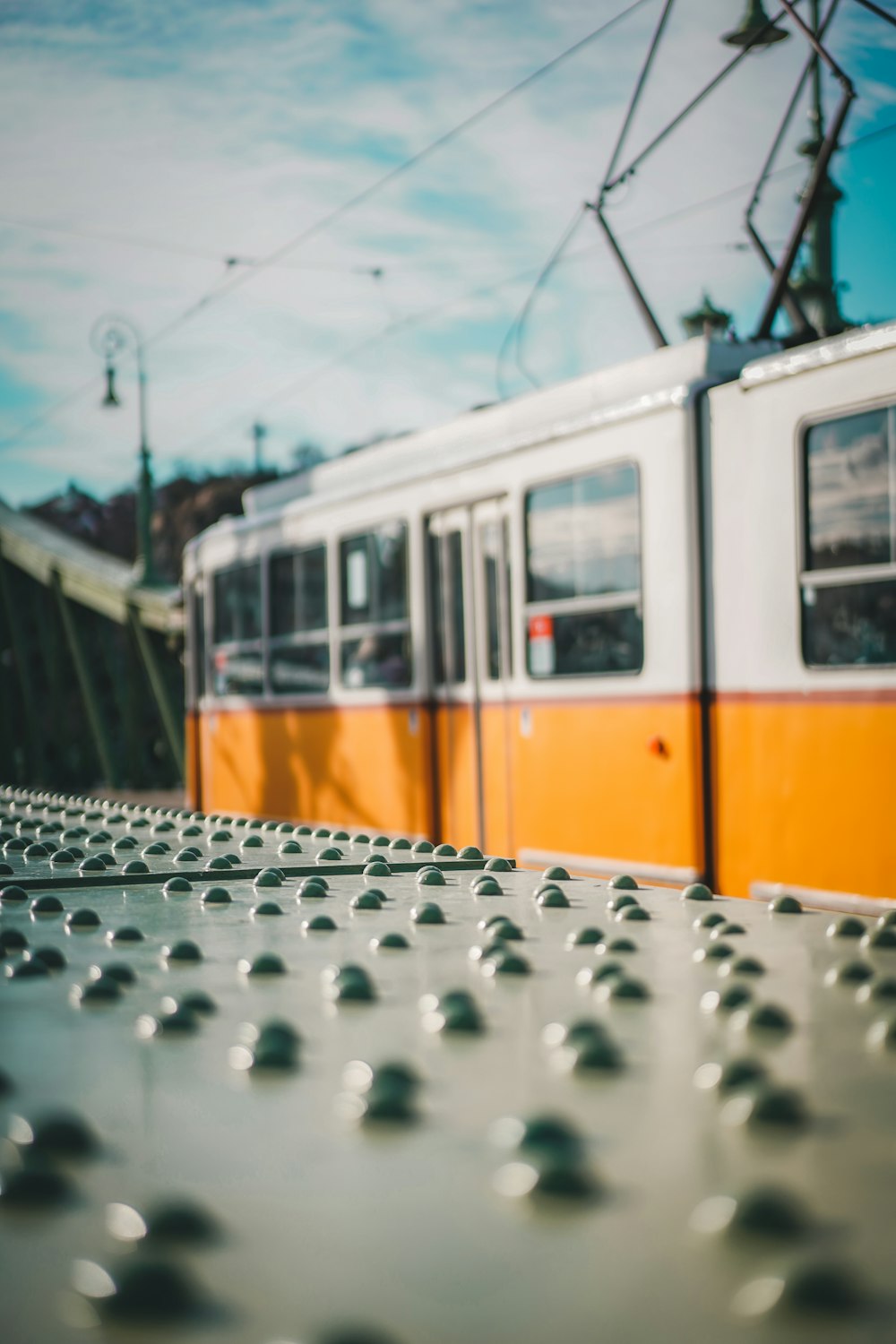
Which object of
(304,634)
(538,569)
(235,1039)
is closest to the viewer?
(235,1039)

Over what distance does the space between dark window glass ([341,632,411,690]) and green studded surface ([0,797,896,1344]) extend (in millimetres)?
6589

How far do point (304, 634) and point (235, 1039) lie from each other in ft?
26.6

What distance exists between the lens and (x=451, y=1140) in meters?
0.84

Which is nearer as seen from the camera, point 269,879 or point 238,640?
point 269,879

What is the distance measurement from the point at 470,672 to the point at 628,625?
1.43 meters

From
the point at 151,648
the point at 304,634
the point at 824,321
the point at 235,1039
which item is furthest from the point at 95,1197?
the point at 151,648

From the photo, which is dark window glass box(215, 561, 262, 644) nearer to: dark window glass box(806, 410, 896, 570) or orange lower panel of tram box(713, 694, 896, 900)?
orange lower panel of tram box(713, 694, 896, 900)

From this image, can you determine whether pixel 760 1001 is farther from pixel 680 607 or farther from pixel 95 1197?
pixel 680 607

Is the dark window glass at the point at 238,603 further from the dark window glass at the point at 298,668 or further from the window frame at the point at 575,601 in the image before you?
the window frame at the point at 575,601

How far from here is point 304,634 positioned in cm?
912

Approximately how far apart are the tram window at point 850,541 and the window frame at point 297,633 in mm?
3970

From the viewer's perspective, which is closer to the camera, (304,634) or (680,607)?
(680,607)

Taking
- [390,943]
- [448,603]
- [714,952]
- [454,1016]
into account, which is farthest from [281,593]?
[454,1016]

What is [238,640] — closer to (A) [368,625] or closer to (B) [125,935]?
(A) [368,625]
